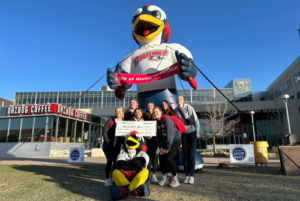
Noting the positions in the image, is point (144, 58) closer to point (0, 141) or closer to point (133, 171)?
point (133, 171)

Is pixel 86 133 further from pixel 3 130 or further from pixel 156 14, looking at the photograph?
pixel 156 14

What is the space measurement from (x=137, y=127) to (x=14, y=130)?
14613 millimetres

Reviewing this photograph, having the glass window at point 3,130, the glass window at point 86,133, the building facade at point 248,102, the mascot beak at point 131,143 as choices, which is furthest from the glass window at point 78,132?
the mascot beak at point 131,143

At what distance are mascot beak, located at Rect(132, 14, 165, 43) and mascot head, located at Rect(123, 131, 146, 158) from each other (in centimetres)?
338

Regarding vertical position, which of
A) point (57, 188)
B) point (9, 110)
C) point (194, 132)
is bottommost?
point (57, 188)

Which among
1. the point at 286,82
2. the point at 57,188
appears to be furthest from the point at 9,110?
the point at 286,82

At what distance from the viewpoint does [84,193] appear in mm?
3242

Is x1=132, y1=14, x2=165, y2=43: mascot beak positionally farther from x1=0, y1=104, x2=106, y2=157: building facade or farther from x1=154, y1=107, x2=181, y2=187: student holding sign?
x1=0, y1=104, x2=106, y2=157: building facade

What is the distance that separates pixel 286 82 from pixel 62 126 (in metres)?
27.9

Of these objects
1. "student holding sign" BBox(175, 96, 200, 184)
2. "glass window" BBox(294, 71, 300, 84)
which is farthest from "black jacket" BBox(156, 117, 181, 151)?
"glass window" BBox(294, 71, 300, 84)

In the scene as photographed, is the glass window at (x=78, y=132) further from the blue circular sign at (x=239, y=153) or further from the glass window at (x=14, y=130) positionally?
the blue circular sign at (x=239, y=153)

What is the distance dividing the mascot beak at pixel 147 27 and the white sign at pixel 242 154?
4.59 m

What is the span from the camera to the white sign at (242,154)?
259 inches

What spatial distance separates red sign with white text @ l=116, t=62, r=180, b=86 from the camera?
507 centimetres
